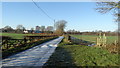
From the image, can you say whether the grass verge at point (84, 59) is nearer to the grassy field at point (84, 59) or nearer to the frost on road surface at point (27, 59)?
the grassy field at point (84, 59)

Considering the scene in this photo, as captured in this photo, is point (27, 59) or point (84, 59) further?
point (84, 59)

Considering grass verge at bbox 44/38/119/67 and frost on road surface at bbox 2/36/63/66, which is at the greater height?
frost on road surface at bbox 2/36/63/66

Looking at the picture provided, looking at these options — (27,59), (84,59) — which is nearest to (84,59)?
(84,59)

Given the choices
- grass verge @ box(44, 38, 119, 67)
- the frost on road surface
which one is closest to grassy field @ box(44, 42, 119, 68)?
grass verge @ box(44, 38, 119, 67)

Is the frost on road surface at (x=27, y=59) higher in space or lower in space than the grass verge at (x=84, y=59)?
higher

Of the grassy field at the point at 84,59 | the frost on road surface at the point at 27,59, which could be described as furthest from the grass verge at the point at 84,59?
the frost on road surface at the point at 27,59

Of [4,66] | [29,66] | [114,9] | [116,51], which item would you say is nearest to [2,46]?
[4,66]

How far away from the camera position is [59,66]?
4.23 metres

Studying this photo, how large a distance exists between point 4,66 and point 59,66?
216 cm

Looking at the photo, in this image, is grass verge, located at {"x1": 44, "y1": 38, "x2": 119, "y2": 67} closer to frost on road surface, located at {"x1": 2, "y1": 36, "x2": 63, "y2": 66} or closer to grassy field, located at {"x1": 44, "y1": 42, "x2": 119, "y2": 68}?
grassy field, located at {"x1": 44, "y1": 42, "x2": 119, "y2": 68}

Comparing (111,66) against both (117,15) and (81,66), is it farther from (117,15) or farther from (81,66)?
(117,15)

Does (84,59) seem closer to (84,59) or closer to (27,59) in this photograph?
(84,59)

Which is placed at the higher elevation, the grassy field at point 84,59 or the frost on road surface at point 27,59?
the frost on road surface at point 27,59

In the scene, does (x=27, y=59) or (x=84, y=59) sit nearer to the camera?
(x=27, y=59)
